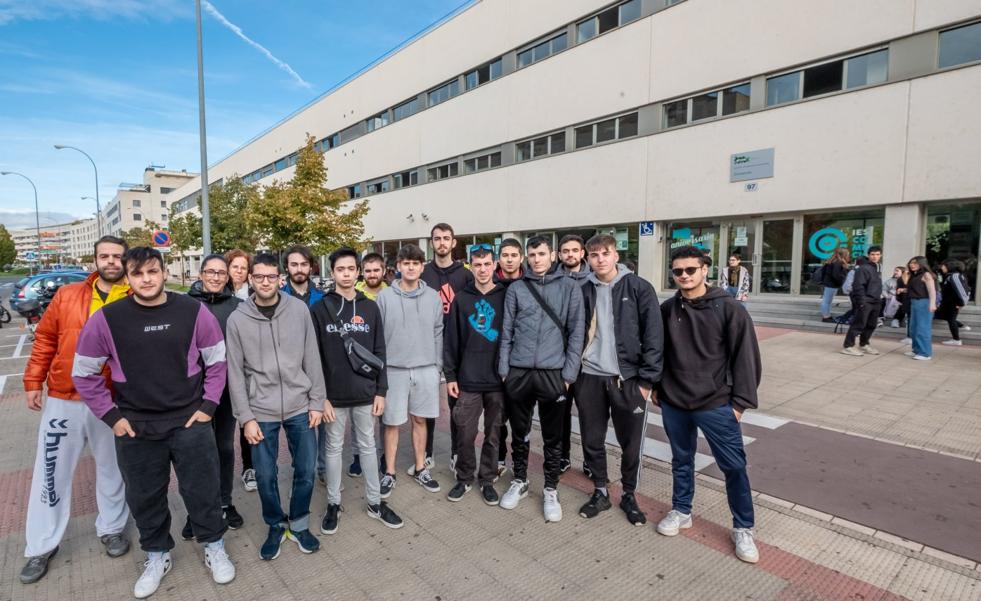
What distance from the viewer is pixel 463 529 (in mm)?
3514

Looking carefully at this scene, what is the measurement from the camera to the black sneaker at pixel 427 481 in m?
4.14

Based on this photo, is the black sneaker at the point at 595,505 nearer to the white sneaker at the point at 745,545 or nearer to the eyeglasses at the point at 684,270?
the white sneaker at the point at 745,545

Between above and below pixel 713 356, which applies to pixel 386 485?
below

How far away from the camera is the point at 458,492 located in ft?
13.1

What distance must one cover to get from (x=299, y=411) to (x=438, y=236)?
221 cm

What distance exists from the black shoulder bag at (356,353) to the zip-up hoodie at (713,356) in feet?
6.91

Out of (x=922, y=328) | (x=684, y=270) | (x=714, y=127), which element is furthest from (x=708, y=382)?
(x=714, y=127)

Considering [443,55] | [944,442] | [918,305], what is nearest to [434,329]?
[944,442]

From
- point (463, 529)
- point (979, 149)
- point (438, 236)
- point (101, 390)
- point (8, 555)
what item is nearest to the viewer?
point (101, 390)

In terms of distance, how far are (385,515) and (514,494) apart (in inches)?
39.3

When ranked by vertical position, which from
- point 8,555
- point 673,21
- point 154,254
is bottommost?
point 8,555

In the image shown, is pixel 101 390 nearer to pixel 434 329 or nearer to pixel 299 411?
pixel 299 411

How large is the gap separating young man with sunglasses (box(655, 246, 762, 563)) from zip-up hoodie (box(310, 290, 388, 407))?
213cm

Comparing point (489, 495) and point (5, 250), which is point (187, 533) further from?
point (5, 250)
